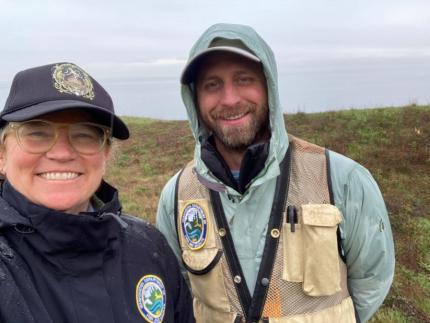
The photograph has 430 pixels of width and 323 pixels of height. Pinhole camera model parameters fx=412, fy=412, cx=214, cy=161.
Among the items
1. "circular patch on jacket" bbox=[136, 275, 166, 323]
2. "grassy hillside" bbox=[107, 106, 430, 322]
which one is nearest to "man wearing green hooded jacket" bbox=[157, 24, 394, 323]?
"circular patch on jacket" bbox=[136, 275, 166, 323]

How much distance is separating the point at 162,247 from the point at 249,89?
1446 millimetres

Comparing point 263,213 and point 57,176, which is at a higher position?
point 57,176

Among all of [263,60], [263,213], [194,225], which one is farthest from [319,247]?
[263,60]

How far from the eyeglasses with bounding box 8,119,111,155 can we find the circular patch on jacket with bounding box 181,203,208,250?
111cm

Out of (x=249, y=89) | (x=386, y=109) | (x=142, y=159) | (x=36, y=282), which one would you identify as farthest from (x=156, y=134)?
(x=36, y=282)

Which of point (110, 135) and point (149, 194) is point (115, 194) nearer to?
point (110, 135)

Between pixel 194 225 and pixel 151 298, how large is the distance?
0.99 meters

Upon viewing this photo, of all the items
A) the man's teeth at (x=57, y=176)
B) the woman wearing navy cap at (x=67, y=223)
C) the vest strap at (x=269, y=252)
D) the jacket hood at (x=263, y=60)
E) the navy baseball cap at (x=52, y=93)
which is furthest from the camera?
the jacket hood at (x=263, y=60)

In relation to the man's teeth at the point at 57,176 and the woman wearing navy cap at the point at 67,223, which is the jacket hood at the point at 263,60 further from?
the man's teeth at the point at 57,176

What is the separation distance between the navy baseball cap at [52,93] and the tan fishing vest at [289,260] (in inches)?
51.7

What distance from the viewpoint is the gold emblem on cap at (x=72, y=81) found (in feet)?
6.54

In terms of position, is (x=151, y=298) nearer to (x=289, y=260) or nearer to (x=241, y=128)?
(x=289, y=260)

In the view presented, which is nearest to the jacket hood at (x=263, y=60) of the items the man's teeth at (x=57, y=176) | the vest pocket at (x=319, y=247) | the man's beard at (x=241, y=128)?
the man's beard at (x=241, y=128)

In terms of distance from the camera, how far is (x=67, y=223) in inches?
73.2
